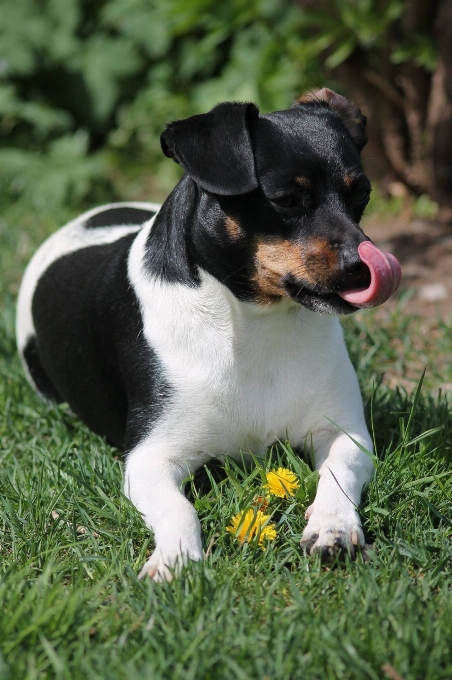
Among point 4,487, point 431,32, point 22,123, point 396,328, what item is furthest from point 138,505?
point 22,123

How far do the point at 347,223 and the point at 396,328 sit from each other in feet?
6.28

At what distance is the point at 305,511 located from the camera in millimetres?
2854

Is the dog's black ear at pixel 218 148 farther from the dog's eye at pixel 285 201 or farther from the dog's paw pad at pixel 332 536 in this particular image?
the dog's paw pad at pixel 332 536

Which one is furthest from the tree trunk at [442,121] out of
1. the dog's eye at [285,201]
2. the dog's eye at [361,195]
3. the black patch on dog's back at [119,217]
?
the dog's eye at [285,201]

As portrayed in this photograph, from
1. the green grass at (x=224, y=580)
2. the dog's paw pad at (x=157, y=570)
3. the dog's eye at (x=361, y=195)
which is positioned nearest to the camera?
the green grass at (x=224, y=580)

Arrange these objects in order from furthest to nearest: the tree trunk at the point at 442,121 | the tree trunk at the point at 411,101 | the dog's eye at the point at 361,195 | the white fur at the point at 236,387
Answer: the tree trunk at the point at 411,101, the tree trunk at the point at 442,121, the white fur at the point at 236,387, the dog's eye at the point at 361,195

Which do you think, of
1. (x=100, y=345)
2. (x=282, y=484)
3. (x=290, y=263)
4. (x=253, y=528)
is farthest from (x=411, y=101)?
(x=253, y=528)

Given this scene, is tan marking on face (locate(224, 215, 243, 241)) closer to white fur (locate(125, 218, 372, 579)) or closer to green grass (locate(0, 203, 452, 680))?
white fur (locate(125, 218, 372, 579))

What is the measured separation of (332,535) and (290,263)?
81 centimetres

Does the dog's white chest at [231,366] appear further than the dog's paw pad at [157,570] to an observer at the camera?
Yes

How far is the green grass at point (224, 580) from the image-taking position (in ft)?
6.98

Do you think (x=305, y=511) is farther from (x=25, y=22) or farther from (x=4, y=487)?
(x=25, y=22)

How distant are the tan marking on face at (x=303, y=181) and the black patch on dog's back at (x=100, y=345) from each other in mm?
799

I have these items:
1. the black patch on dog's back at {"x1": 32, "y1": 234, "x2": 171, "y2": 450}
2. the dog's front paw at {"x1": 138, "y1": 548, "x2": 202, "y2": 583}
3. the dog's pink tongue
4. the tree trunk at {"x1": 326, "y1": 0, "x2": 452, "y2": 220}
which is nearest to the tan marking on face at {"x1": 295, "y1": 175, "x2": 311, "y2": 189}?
the dog's pink tongue
